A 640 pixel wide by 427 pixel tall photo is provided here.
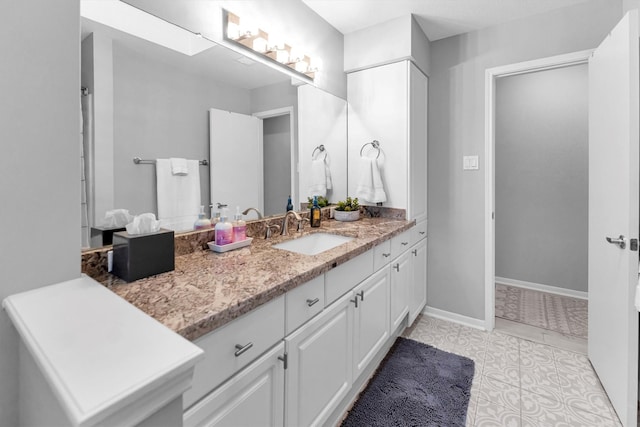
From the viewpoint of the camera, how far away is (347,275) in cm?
150

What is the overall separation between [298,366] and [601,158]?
1912 mm

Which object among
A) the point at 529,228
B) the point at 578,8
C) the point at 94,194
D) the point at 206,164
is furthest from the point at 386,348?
the point at 578,8

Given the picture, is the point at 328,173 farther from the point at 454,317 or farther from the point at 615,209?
the point at 615,209

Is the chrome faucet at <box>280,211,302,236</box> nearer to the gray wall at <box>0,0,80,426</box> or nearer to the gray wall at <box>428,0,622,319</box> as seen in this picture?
the gray wall at <box>0,0,80,426</box>

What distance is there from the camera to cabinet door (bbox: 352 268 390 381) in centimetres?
162

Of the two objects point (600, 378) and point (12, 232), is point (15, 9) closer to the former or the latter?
point (12, 232)

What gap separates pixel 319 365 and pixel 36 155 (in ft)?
3.83

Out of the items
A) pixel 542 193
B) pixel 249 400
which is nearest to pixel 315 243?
pixel 249 400

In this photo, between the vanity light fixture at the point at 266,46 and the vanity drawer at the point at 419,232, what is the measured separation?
1.34 m

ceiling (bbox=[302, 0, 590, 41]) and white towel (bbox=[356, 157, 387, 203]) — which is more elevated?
ceiling (bbox=[302, 0, 590, 41])

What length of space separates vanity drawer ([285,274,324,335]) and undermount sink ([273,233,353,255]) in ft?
1.74

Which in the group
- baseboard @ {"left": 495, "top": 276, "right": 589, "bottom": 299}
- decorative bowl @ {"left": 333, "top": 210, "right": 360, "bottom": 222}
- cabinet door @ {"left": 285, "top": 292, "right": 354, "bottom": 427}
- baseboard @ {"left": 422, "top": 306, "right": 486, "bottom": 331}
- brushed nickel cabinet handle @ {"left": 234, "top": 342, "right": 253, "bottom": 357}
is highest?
decorative bowl @ {"left": 333, "top": 210, "right": 360, "bottom": 222}

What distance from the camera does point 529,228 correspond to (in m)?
3.36

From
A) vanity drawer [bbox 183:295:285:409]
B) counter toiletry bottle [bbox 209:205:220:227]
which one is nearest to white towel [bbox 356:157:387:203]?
counter toiletry bottle [bbox 209:205:220:227]
